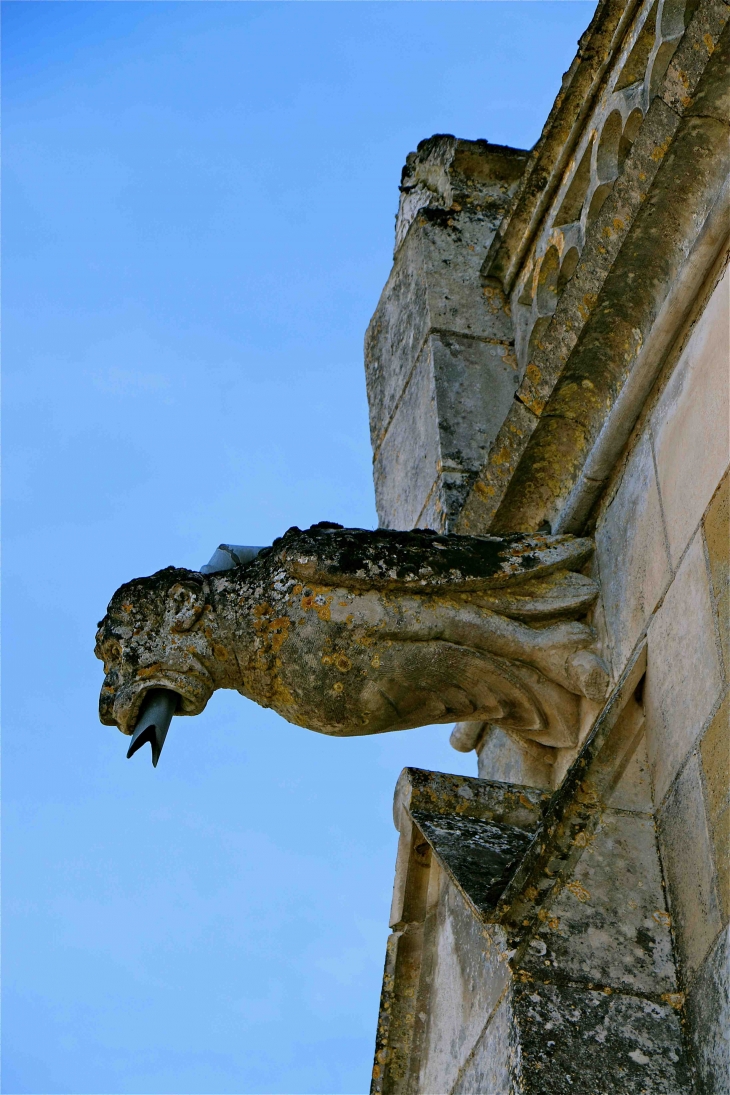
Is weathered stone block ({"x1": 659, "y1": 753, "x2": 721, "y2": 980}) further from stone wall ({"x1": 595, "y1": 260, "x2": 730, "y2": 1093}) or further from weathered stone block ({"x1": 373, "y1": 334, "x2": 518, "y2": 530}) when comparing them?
weathered stone block ({"x1": 373, "y1": 334, "x2": 518, "y2": 530})

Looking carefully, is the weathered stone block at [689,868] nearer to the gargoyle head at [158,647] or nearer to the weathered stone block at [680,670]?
the weathered stone block at [680,670]

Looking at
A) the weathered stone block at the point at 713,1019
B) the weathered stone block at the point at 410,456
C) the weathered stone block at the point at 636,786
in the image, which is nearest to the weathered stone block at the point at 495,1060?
the weathered stone block at the point at 713,1019

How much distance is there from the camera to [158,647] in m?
3.56

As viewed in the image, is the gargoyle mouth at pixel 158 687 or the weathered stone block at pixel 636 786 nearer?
the weathered stone block at pixel 636 786

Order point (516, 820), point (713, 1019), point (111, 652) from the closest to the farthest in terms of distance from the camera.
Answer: point (713, 1019), point (516, 820), point (111, 652)

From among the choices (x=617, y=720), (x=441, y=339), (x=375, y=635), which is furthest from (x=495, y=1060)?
(x=441, y=339)

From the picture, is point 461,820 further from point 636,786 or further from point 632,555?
point 632,555

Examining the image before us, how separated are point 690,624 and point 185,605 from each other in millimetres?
1142

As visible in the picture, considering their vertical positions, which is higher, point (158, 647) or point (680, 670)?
point (158, 647)

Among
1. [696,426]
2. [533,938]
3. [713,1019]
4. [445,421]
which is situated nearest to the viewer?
[713,1019]

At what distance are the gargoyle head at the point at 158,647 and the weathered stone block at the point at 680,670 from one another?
98 cm

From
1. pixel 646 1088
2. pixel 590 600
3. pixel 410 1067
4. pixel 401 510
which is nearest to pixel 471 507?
pixel 590 600

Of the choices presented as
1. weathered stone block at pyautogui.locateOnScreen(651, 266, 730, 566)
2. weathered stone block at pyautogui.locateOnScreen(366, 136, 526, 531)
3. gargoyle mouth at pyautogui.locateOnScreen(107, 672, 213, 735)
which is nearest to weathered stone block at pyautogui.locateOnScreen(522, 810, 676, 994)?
weathered stone block at pyautogui.locateOnScreen(651, 266, 730, 566)

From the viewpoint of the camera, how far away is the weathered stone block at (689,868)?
8.99ft
